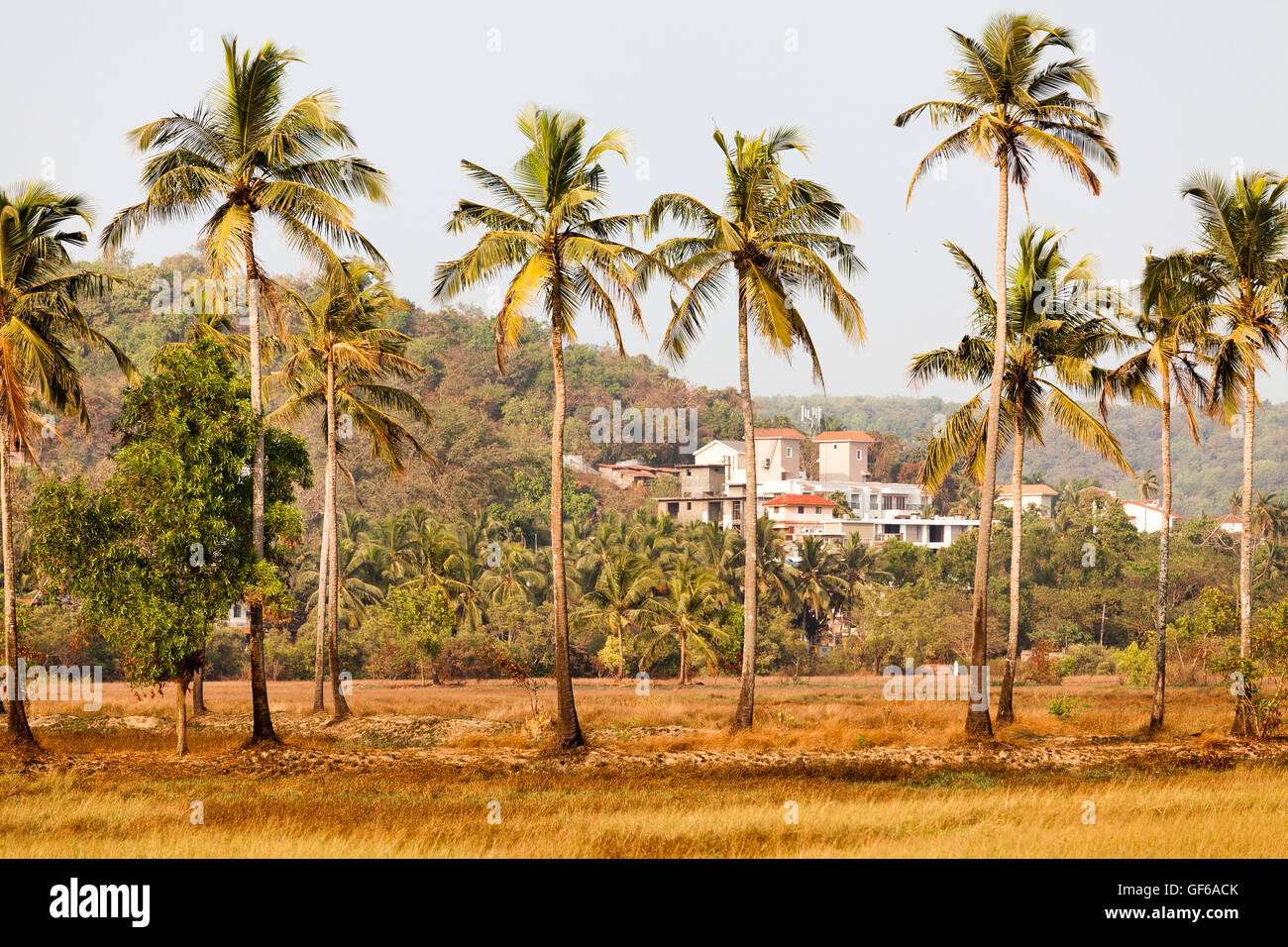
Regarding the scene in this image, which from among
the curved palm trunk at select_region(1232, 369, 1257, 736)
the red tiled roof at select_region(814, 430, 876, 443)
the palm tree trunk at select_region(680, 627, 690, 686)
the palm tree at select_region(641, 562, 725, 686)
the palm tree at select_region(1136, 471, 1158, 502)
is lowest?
the palm tree trunk at select_region(680, 627, 690, 686)

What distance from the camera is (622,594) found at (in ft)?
165

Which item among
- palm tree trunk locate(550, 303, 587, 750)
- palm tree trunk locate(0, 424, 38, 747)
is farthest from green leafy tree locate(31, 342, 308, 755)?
palm tree trunk locate(550, 303, 587, 750)

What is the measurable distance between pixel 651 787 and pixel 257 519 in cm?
1056

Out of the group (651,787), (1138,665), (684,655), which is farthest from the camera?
(684,655)

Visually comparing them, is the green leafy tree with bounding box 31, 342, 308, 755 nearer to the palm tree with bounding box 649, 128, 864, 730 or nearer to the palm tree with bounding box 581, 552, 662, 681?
the palm tree with bounding box 649, 128, 864, 730

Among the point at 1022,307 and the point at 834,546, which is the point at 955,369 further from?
the point at 834,546

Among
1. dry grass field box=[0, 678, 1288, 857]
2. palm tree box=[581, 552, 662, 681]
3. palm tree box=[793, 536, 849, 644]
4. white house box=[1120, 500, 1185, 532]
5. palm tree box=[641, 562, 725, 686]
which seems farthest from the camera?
white house box=[1120, 500, 1185, 532]

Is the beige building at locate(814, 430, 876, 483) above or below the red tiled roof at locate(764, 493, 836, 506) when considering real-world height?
above

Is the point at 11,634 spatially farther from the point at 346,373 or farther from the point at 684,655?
the point at 684,655

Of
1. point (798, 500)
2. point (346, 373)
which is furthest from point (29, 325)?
point (798, 500)

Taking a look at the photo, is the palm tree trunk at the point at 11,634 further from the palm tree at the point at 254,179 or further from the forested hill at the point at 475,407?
the forested hill at the point at 475,407

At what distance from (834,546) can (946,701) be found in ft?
126

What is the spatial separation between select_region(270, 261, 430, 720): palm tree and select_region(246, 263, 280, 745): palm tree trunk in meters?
4.73

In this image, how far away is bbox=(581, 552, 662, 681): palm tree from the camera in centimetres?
4975
